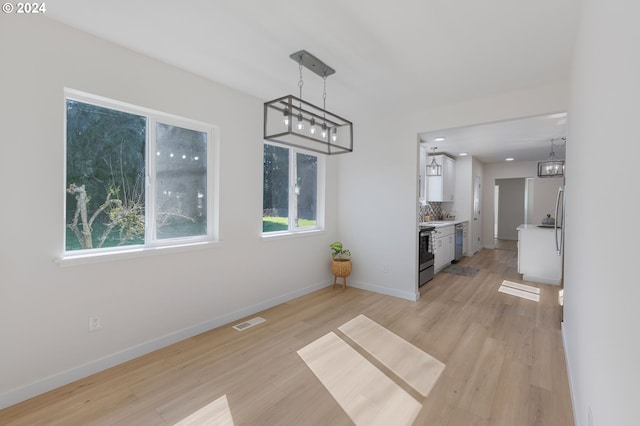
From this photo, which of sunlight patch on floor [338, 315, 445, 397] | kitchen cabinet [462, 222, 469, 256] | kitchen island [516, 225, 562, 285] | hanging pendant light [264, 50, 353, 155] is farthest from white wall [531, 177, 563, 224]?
hanging pendant light [264, 50, 353, 155]

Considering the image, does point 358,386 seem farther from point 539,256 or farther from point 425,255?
point 539,256

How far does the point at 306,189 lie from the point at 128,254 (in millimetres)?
2669

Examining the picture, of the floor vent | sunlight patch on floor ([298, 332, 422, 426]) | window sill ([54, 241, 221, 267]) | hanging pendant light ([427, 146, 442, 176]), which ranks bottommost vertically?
sunlight patch on floor ([298, 332, 422, 426])

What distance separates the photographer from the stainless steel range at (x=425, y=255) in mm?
4691

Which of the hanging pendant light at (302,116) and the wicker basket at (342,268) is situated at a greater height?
the hanging pendant light at (302,116)

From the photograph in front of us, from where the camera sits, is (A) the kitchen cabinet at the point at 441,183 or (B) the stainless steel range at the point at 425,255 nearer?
(B) the stainless steel range at the point at 425,255

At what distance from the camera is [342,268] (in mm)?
4637

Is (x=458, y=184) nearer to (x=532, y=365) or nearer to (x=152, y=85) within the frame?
(x=532, y=365)

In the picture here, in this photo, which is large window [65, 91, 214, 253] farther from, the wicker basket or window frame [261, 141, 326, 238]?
the wicker basket

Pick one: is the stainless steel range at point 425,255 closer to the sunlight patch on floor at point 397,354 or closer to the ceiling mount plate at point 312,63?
the sunlight patch on floor at point 397,354

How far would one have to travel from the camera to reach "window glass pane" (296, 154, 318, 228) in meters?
4.50

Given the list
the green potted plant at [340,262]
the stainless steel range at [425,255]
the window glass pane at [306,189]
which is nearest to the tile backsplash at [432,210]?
the stainless steel range at [425,255]

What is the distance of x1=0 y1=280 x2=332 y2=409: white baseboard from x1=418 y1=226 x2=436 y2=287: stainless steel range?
2.48 metres

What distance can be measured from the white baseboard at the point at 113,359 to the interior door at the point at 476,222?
6.18 metres
